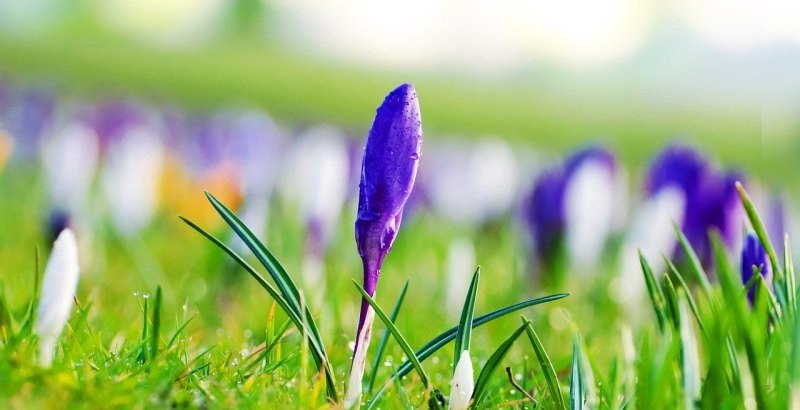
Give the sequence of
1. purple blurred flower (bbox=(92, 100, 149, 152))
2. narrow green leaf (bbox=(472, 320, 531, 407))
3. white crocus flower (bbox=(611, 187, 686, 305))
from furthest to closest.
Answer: purple blurred flower (bbox=(92, 100, 149, 152))
white crocus flower (bbox=(611, 187, 686, 305))
narrow green leaf (bbox=(472, 320, 531, 407))

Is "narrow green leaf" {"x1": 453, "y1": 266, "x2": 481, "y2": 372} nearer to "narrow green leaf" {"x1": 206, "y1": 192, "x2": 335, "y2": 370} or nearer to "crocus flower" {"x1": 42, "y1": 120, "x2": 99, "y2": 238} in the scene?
A: "narrow green leaf" {"x1": 206, "y1": 192, "x2": 335, "y2": 370}

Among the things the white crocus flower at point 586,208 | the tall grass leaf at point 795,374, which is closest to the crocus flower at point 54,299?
the tall grass leaf at point 795,374

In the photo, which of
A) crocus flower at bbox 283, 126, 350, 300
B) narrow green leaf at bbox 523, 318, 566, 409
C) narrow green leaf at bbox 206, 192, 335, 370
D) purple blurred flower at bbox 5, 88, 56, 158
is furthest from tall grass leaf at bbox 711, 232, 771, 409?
purple blurred flower at bbox 5, 88, 56, 158

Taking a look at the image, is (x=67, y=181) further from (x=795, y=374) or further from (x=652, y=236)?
(x=795, y=374)

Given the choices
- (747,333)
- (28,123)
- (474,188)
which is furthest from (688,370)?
(28,123)

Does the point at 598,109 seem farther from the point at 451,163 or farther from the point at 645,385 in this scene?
the point at 645,385

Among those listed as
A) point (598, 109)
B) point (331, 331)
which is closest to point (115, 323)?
point (331, 331)
